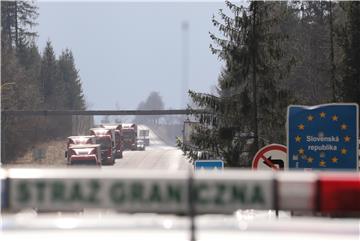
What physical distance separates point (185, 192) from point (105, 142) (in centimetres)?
5656

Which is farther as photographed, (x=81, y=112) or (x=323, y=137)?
(x=81, y=112)

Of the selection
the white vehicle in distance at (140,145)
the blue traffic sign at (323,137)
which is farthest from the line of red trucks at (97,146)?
the blue traffic sign at (323,137)

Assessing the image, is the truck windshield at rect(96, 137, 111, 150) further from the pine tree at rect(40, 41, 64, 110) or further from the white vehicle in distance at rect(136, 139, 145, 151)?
the white vehicle in distance at rect(136, 139, 145, 151)

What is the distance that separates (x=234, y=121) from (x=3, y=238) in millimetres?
22443

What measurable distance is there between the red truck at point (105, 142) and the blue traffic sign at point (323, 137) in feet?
153

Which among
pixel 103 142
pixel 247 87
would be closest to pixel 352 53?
pixel 247 87

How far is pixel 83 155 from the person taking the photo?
46188 millimetres

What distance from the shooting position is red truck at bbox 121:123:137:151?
79794 mm

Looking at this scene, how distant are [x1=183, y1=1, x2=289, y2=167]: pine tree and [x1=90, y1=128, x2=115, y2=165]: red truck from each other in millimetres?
30723

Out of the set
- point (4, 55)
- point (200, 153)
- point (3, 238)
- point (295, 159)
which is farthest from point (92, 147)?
point (3, 238)

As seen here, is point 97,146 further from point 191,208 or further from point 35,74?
point 191,208

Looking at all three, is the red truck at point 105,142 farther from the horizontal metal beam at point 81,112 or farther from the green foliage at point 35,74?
the green foliage at point 35,74

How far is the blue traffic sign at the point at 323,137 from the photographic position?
369 inches

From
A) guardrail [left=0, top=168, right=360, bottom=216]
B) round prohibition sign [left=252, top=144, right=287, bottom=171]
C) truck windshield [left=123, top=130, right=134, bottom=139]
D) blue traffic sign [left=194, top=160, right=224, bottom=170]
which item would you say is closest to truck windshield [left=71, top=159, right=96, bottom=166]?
blue traffic sign [left=194, top=160, right=224, bottom=170]
